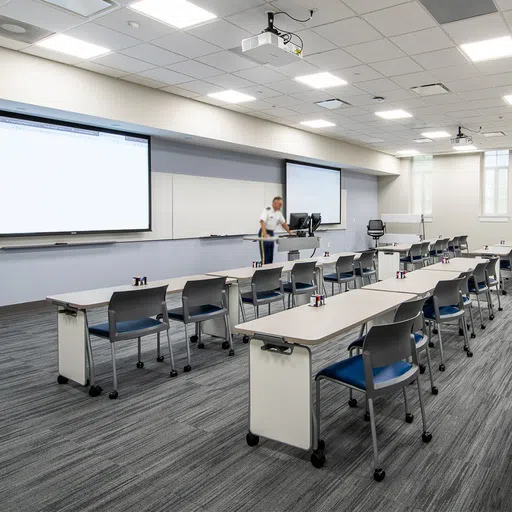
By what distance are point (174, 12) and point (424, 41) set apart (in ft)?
9.11

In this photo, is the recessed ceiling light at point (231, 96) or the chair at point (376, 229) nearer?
the recessed ceiling light at point (231, 96)

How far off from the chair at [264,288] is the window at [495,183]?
1102 cm

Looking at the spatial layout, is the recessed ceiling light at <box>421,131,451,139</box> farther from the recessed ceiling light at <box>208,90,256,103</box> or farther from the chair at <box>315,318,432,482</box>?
the chair at <box>315,318,432,482</box>

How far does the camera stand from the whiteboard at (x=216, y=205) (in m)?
8.56

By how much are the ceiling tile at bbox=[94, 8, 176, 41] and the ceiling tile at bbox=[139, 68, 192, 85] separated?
1.12 meters

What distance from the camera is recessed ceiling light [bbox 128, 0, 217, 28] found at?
4250 mm

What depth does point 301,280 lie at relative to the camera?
5746mm

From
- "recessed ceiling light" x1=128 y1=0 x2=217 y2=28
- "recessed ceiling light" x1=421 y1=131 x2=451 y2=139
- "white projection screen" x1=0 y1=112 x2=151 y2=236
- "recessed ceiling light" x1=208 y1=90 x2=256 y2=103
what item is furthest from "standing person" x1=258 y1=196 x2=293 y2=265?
"recessed ceiling light" x1=421 y1=131 x2=451 y2=139

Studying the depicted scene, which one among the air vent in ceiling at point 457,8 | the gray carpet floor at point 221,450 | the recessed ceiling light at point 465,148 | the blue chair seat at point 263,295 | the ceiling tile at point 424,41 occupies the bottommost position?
the gray carpet floor at point 221,450

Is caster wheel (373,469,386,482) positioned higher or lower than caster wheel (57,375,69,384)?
lower

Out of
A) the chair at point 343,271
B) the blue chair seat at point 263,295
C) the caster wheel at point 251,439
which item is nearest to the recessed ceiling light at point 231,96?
the chair at point 343,271

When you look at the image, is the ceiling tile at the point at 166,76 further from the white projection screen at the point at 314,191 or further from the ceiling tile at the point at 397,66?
the white projection screen at the point at 314,191

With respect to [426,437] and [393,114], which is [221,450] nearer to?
[426,437]

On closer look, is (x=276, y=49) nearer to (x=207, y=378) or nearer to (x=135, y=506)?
(x=207, y=378)
